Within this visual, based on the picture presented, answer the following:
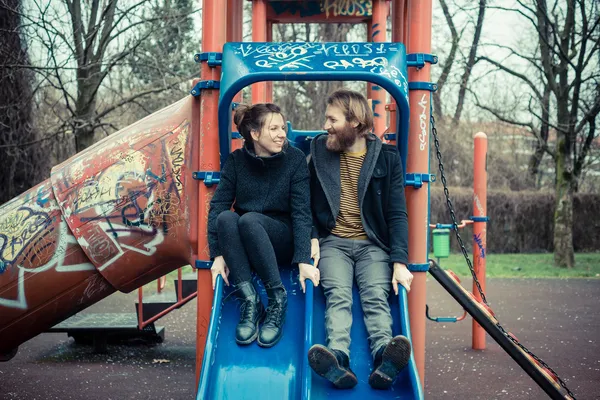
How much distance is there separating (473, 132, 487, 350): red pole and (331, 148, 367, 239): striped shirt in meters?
3.01

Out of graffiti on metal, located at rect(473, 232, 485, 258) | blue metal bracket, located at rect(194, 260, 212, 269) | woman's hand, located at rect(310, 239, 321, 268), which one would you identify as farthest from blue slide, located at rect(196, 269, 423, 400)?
graffiti on metal, located at rect(473, 232, 485, 258)

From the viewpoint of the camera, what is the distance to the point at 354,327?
3447 millimetres

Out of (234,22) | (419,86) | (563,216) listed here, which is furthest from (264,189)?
(563,216)

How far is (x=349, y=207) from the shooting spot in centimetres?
375

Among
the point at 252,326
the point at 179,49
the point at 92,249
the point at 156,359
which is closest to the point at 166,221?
the point at 92,249

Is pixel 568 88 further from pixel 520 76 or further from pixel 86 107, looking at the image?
pixel 86 107

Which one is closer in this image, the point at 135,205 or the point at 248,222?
the point at 248,222

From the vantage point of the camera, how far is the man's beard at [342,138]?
3.76 metres

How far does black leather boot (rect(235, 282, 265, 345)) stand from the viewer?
3.38 metres

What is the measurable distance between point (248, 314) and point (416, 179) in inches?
49.5

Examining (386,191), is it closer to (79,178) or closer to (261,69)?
(261,69)

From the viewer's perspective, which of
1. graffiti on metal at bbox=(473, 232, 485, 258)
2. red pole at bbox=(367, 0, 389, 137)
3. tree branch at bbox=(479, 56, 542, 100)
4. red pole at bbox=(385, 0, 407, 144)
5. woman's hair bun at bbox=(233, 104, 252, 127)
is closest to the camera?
woman's hair bun at bbox=(233, 104, 252, 127)

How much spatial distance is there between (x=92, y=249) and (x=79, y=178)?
0.50m

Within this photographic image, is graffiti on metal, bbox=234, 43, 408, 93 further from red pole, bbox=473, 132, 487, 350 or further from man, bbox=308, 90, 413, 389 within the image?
red pole, bbox=473, 132, 487, 350
